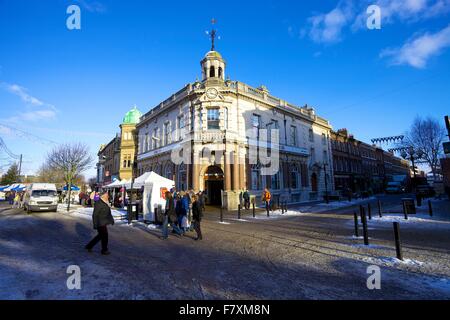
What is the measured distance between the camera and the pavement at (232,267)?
3967 millimetres

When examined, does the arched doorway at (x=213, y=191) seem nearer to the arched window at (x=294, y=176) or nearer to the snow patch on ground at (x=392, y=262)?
the arched window at (x=294, y=176)

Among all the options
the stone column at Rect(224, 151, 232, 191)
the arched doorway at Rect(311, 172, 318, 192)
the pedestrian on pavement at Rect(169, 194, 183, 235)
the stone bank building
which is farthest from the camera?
the arched doorway at Rect(311, 172, 318, 192)

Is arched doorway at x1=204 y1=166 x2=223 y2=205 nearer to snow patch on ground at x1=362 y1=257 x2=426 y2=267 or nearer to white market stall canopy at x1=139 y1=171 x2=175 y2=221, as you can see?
white market stall canopy at x1=139 y1=171 x2=175 y2=221

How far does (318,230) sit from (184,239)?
5815 millimetres

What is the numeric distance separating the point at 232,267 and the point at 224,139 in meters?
16.5

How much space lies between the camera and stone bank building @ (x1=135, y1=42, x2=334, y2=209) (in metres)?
21.4

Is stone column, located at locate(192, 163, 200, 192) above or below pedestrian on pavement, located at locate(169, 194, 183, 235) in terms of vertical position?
above

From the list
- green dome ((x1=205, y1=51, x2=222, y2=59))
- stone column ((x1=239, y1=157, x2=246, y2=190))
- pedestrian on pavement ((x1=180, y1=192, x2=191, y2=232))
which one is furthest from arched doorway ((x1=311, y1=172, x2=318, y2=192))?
pedestrian on pavement ((x1=180, y1=192, x2=191, y2=232))

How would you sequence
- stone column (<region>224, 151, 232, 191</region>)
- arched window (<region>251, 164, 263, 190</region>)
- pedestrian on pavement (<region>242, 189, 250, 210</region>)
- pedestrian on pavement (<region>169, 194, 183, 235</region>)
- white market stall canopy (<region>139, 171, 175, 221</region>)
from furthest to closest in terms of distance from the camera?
1. arched window (<region>251, 164, 263, 190</region>)
2. stone column (<region>224, 151, 232, 191</region>)
3. pedestrian on pavement (<region>242, 189, 250, 210</region>)
4. white market stall canopy (<region>139, 171, 175, 221</region>)
5. pedestrian on pavement (<region>169, 194, 183, 235</region>)

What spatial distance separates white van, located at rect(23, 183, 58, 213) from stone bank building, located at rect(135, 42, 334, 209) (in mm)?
10570

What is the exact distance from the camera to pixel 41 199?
18.6 m

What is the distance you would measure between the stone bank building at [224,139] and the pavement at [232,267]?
12820mm

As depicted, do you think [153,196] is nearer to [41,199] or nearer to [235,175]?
[235,175]

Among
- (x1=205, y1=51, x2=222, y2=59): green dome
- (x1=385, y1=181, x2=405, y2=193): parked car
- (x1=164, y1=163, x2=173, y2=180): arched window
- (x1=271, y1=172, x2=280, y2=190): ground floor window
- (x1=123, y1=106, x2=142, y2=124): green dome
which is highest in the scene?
(x1=205, y1=51, x2=222, y2=59): green dome
